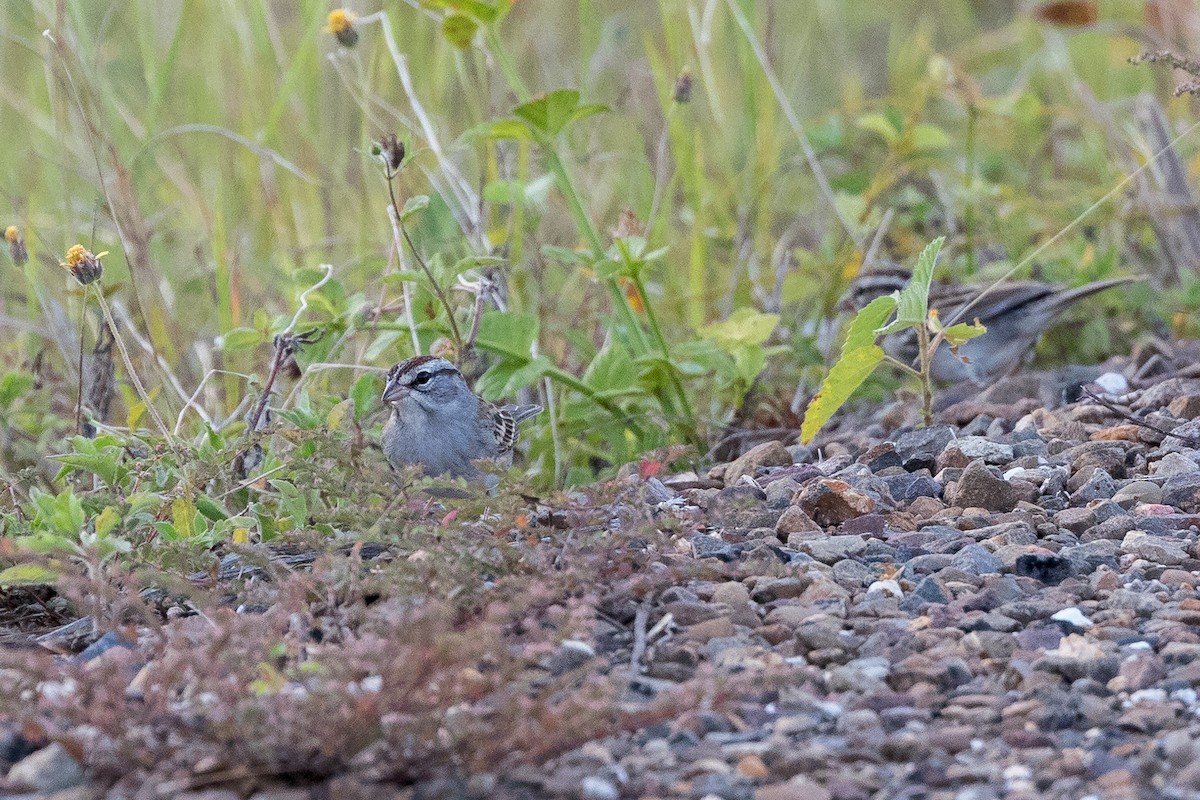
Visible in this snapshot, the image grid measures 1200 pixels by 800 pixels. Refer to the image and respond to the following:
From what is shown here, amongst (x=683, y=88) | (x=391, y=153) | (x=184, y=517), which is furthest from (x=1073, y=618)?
(x=683, y=88)

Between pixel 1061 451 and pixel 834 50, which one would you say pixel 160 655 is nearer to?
pixel 1061 451

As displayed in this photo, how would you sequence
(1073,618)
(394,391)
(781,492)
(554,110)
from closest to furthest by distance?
(1073,618), (781,492), (394,391), (554,110)

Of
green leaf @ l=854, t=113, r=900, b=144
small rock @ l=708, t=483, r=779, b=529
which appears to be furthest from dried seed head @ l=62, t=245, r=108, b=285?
green leaf @ l=854, t=113, r=900, b=144

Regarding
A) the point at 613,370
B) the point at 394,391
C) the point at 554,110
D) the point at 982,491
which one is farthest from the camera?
the point at 613,370

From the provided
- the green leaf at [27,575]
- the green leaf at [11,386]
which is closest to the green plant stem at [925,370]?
the green leaf at [27,575]

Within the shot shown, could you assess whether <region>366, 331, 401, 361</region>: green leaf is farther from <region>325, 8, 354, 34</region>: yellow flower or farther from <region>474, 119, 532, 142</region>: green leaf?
<region>325, 8, 354, 34</region>: yellow flower

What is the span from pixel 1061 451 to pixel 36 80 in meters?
6.29

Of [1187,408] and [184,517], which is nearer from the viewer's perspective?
[184,517]

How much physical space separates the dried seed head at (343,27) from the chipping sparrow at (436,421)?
4.22 feet

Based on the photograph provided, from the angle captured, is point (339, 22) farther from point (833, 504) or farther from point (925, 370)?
point (833, 504)

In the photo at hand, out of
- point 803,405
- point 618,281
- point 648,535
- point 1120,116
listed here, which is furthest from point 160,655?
point 1120,116

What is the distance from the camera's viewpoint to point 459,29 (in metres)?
5.57

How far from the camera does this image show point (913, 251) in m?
7.55

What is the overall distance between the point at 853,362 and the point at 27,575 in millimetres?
2426
